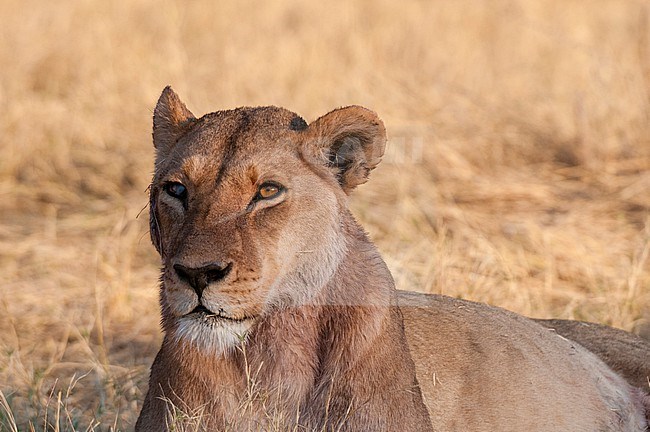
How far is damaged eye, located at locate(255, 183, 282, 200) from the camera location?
118 inches

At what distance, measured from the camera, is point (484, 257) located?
19.0 ft

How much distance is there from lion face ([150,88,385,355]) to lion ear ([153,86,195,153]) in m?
0.12

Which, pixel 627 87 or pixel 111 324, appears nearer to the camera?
pixel 111 324

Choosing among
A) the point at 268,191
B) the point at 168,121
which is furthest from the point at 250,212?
the point at 168,121

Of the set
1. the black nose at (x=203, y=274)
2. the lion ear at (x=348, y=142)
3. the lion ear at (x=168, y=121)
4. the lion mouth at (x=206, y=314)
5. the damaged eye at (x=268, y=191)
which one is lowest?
the lion mouth at (x=206, y=314)

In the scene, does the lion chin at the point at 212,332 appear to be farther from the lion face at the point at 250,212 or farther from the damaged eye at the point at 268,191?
the damaged eye at the point at 268,191

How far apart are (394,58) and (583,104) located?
2713 mm

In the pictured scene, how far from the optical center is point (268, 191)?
3.00 m

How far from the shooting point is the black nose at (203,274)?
9.14 feet

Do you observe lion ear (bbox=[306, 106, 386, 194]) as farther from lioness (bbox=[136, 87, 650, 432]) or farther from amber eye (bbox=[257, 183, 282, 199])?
amber eye (bbox=[257, 183, 282, 199])

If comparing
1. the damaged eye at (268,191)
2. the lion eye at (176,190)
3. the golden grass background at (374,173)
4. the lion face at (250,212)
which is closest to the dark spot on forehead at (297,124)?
the lion face at (250,212)

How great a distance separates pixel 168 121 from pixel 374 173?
156 inches

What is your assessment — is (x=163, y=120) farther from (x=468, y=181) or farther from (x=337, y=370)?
(x=468, y=181)

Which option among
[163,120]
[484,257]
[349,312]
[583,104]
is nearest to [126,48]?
[583,104]
